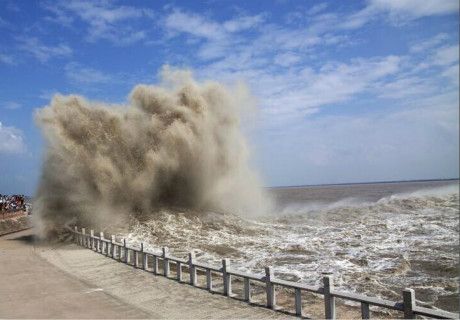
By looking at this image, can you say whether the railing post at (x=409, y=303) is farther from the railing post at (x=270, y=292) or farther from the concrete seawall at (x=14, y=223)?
A: the concrete seawall at (x=14, y=223)

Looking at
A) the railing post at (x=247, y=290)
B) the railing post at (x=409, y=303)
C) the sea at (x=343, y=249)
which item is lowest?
the sea at (x=343, y=249)

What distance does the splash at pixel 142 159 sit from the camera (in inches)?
1200

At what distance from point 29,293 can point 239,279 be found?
534 cm

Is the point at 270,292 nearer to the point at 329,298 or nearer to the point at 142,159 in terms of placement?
the point at 329,298

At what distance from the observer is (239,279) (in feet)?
43.1

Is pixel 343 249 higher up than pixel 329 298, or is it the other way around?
pixel 329 298

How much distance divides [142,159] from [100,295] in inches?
954

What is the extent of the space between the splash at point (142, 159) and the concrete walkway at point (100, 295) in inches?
513

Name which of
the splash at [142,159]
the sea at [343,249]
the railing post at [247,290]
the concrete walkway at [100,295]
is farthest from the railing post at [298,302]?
the splash at [142,159]

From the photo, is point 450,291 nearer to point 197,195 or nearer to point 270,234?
point 270,234

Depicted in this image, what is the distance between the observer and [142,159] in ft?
114

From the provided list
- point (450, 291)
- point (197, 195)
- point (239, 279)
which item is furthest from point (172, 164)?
point (450, 291)

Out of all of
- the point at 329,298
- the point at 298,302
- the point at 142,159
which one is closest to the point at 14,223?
the point at 142,159

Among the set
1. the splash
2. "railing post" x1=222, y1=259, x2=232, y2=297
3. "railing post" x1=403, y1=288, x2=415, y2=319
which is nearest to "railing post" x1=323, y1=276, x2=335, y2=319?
Result: "railing post" x1=403, y1=288, x2=415, y2=319
